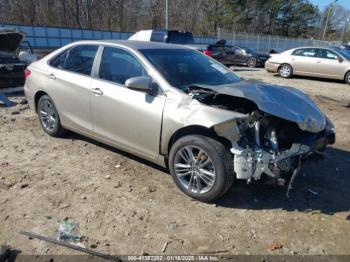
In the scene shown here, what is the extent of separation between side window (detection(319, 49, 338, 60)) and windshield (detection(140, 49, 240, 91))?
11056mm

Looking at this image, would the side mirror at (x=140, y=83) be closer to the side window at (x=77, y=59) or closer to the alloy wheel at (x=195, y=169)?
the alloy wheel at (x=195, y=169)

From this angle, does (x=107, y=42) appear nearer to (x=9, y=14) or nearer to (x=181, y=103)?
(x=181, y=103)

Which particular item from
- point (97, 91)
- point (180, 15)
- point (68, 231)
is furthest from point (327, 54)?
point (180, 15)

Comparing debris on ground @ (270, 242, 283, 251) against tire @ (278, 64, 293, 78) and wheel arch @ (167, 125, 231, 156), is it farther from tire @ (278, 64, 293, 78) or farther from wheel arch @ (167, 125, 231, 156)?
tire @ (278, 64, 293, 78)

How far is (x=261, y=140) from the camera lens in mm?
3600

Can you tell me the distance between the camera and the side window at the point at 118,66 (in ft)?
14.0

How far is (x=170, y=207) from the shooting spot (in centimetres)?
372

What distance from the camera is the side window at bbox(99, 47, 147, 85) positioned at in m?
4.26

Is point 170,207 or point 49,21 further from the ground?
point 49,21

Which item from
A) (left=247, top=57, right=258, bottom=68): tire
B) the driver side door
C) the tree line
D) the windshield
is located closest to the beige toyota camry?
(left=247, top=57, right=258, bottom=68): tire

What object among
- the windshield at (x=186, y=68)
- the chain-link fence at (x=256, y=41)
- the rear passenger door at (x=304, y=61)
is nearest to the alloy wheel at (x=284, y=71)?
the rear passenger door at (x=304, y=61)

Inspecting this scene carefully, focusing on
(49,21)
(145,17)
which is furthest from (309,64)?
(145,17)

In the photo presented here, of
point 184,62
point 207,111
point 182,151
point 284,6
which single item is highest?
point 284,6

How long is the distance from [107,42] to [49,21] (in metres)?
23.1
